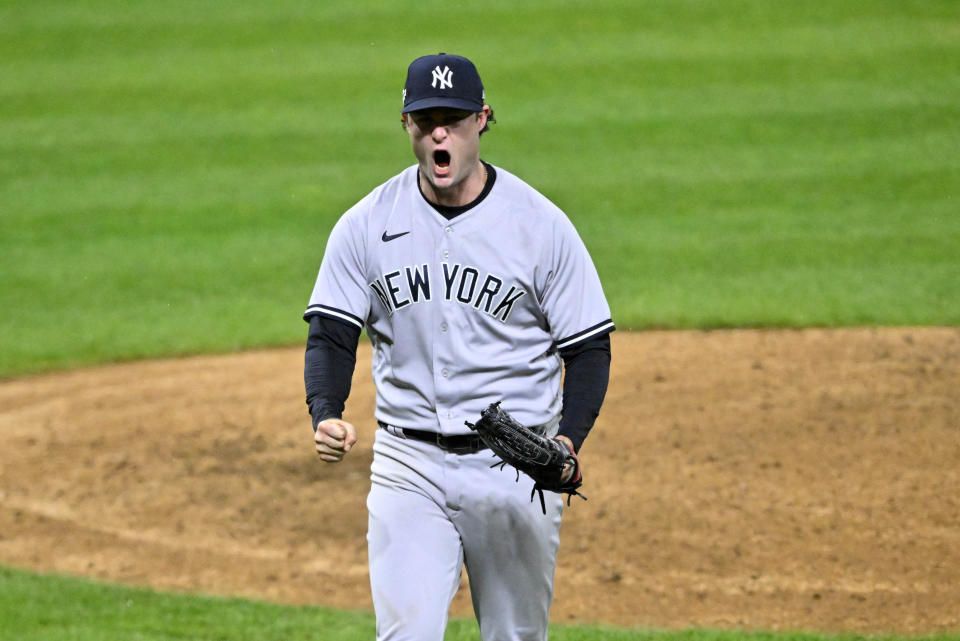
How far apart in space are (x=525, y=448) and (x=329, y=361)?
0.70 metres

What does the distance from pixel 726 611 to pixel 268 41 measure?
12.1 metres

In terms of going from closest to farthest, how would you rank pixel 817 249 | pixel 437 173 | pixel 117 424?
1. pixel 437 173
2. pixel 117 424
3. pixel 817 249

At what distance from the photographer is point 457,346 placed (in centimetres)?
378

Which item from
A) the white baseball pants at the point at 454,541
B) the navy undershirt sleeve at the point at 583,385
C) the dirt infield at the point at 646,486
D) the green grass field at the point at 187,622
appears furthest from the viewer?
the dirt infield at the point at 646,486

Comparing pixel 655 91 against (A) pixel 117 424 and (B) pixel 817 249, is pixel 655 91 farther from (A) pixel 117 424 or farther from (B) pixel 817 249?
(A) pixel 117 424

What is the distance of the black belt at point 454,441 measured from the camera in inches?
148

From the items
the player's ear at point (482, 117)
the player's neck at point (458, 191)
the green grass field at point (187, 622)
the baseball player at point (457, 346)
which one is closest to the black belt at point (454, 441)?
the baseball player at point (457, 346)

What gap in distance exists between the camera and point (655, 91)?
14367mm

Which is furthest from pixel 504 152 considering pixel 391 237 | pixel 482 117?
pixel 391 237

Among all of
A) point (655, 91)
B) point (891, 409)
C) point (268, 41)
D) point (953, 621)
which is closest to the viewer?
point (953, 621)

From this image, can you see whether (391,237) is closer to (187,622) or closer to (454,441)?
(454,441)

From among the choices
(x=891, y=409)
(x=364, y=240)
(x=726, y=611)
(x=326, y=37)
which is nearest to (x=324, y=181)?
(x=326, y=37)

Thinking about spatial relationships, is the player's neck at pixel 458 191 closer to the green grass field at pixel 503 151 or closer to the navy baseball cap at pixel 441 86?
the navy baseball cap at pixel 441 86

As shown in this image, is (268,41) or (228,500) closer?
(228,500)
